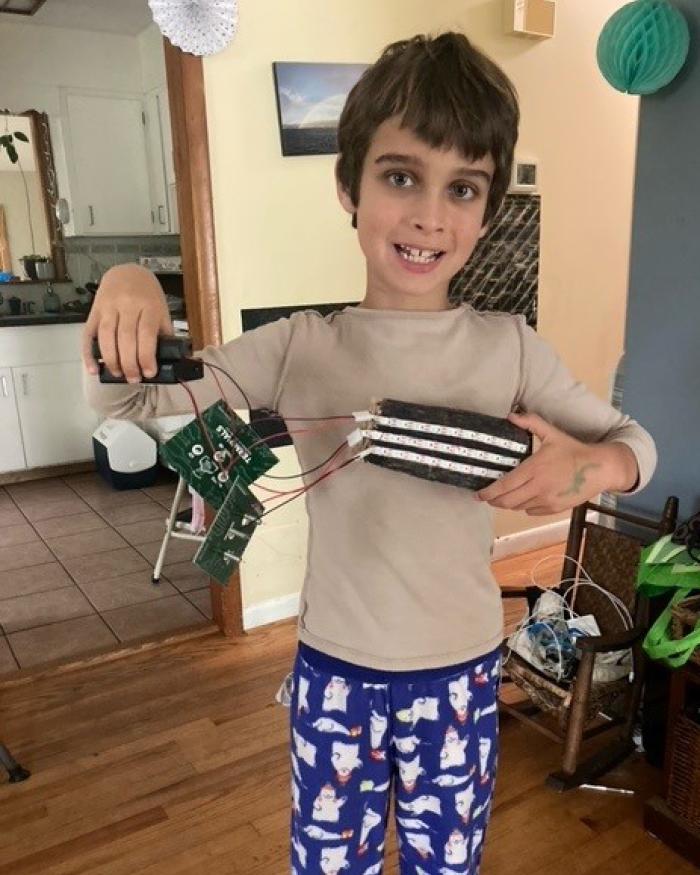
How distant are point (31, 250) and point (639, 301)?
11.6 feet

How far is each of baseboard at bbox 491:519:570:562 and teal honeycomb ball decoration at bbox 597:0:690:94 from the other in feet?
5.39

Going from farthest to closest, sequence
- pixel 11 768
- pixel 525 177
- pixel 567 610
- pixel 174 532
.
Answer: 1. pixel 174 532
2. pixel 525 177
3. pixel 567 610
4. pixel 11 768

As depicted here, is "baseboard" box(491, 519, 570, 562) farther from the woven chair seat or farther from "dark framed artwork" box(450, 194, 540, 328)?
the woven chair seat

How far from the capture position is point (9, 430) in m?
3.62

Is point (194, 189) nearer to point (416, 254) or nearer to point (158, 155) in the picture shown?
point (416, 254)

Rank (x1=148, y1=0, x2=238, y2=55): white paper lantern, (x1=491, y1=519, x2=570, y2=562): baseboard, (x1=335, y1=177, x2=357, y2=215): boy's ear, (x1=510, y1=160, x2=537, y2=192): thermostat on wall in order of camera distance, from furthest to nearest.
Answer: (x1=491, y1=519, x2=570, y2=562): baseboard → (x1=510, y1=160, x2=537, y2=192): thermostat on wall → (x1=148, y1=0, x2=238, y2=55): white paper lantern → (x1=335, y1=177, x2=357, y2=215): boy's ear

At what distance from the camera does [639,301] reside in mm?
1604

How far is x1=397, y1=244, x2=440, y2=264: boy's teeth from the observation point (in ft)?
2.44

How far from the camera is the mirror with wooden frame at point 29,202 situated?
3877 mm

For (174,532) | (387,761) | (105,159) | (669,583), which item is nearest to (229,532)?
(387,761)

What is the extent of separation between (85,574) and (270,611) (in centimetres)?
82

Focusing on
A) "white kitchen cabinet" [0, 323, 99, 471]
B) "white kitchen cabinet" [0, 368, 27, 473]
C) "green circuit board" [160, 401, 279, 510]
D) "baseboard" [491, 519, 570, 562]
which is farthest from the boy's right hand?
"white kitchen cabinet" [0, 368, 27, 473]

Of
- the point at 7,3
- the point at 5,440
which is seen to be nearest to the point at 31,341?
the point at 5,440

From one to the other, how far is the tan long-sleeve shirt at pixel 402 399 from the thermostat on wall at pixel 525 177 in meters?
1.76
